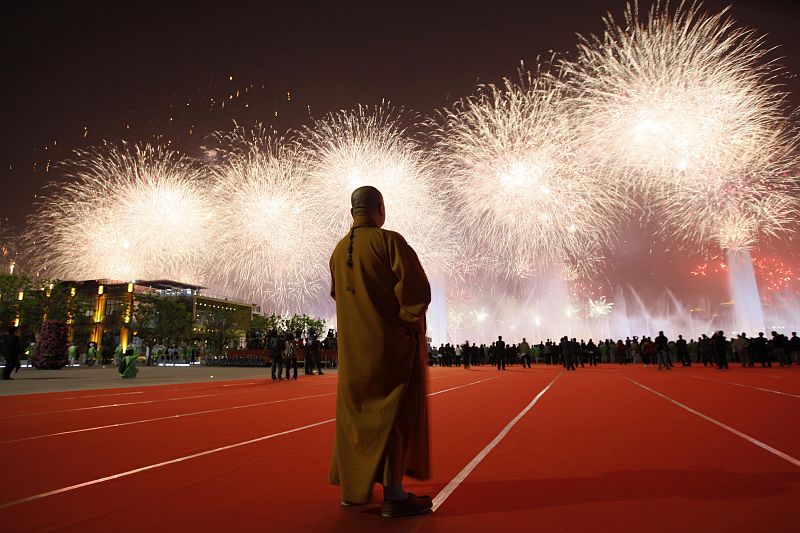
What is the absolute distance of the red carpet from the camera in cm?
262

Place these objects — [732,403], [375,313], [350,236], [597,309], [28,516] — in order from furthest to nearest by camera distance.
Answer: [597,309], [732,403], [350,236], [375,313], [28,516]

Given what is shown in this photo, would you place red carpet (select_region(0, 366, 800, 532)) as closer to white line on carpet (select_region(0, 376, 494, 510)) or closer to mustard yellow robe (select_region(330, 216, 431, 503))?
white line on carpet (select_region(0, 376, 494, 510))

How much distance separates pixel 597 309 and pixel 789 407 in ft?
244

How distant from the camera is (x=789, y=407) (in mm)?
7449

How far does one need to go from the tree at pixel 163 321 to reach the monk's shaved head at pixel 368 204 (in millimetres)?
59680

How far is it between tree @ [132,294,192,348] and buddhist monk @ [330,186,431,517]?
59877 millimetres

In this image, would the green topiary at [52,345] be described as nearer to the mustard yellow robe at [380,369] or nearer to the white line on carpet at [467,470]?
the white line on carpet at [467,470]

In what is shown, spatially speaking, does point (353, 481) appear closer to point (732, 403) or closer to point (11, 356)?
point (732, 403)

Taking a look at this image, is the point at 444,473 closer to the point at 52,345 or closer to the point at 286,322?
the point at 52,345

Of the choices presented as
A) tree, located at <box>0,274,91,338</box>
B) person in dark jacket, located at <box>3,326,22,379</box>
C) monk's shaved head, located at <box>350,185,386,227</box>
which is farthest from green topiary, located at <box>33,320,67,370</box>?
tree, located at <box>0,274,91,338</box>

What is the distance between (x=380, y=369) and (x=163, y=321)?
201 feet

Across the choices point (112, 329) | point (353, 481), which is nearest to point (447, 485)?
point (353, 481)

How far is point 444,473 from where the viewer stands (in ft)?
12.0

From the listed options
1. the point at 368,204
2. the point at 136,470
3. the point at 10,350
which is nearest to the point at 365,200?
the point at 368,204
